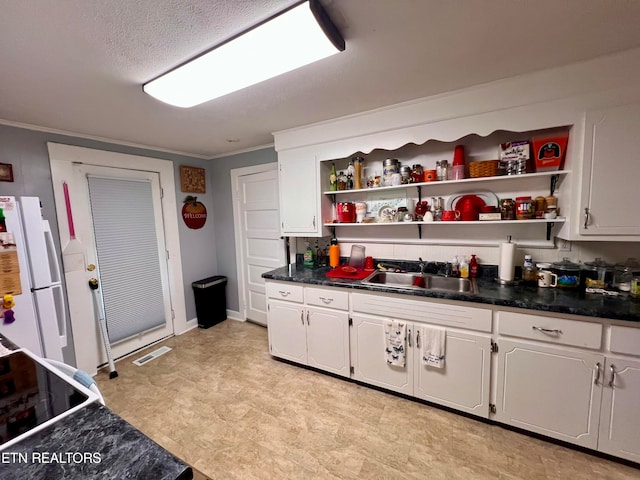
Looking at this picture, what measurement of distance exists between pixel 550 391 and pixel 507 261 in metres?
0.82

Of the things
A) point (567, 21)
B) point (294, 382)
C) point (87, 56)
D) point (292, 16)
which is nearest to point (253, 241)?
point (294, 382)

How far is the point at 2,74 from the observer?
55.7 inches

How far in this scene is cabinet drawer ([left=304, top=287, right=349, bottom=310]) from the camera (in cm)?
220

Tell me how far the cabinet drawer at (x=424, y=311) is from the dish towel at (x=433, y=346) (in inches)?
2.3

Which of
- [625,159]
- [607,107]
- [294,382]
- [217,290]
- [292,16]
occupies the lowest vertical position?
[294,382]

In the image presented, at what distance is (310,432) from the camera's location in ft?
5.88

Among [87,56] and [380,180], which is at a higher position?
[87,56]

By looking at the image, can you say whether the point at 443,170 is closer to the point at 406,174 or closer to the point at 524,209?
the point at 406,174

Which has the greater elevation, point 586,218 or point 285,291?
point 586,218

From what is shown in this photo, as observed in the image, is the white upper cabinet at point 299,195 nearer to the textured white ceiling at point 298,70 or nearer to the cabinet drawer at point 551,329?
the textured white ceiling at point 298,70

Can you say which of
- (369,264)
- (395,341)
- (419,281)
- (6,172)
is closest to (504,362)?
(395,341)

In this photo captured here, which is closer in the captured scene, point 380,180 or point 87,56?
point 87,56

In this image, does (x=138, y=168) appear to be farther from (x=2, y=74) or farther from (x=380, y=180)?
(x=380, y=180)

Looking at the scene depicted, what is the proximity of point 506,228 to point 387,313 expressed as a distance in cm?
114
